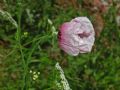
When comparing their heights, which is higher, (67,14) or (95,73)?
(67,14)

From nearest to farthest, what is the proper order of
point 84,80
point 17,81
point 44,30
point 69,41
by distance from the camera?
Result: point 69,41 < point 17,81 < point 84,80 < point 44,30

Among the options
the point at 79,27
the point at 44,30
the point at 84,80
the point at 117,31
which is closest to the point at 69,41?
the point at 79,27

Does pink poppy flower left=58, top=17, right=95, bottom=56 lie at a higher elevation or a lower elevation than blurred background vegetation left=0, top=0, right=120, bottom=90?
higher

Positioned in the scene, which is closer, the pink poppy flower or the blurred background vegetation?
the pink poppy flower

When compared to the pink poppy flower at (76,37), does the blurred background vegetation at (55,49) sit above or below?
below

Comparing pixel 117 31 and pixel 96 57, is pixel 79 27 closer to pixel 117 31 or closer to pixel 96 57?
pixel 96 57
